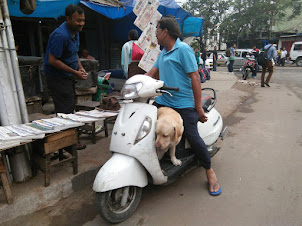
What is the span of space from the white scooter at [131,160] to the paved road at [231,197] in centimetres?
23

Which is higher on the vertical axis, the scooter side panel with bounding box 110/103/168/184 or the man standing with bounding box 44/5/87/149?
the man standing with bounding box 44/5/87/149

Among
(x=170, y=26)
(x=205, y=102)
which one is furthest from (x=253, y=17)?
(x=170, y=26)

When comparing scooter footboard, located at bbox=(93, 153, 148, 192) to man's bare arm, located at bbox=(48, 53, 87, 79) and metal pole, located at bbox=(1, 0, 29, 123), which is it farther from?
man's bare arm, located at bbox=(48, 53, 87, 79)

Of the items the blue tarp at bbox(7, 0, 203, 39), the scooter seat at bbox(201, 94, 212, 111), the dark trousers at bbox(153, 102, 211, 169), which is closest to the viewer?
the dark trousers at bbox(153, 102, 211, 169)

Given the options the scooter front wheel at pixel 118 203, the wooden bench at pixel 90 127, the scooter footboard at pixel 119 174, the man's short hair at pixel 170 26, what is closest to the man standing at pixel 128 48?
the wooden bench at pixel 90 127

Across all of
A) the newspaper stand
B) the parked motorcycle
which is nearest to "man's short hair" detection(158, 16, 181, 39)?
the newspaper stand

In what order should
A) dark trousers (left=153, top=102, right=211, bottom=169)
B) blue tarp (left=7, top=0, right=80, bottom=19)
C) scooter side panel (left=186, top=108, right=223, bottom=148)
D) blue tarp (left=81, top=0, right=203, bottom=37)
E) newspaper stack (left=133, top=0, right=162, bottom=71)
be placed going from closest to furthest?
dark trousers (left=153, top=102, right=211, bottom=169) → scooter side panel (left=186, top=108, right=223, bottom=148) → newspaper stack (left=133, top=0, right=162, bottom=71) → blue tarp (left=7, top=0, right=80, bottom=19) → blue tarp (left=81, top=0, right=203, bottom=37)

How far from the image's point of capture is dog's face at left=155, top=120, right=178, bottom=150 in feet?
6.84

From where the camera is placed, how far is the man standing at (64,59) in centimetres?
278

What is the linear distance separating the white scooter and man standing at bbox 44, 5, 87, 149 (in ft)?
3.70

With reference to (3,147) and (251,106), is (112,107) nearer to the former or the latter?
(3,147)

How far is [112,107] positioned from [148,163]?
1719 mm

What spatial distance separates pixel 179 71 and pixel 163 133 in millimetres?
738

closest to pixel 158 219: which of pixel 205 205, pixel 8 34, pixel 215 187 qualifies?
pixel 205 205
